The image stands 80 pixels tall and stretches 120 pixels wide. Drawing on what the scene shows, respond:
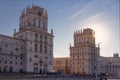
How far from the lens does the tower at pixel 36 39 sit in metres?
103

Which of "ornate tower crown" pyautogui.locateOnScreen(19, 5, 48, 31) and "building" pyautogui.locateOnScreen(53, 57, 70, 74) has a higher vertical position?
"ornate tower crown" pyautogui.locateOnScreen(19, 5, 48, 31)

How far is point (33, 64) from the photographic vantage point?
10362 centimetres

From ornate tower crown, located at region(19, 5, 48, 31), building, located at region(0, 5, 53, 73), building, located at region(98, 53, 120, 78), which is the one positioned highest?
ornate tower crown, located at region(19, 5, 48, 31)

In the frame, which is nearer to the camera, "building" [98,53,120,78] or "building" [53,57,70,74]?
"building" [53,57,70,74]

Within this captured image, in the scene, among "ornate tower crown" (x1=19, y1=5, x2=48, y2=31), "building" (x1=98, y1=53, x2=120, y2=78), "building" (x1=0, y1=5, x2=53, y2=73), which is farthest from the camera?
"building" (x1=98, y1=53, x2=120, y2=78)

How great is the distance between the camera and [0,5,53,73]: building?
Result: 96.8m

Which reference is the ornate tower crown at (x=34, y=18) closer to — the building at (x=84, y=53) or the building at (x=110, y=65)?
the building at (x=84, y=53)

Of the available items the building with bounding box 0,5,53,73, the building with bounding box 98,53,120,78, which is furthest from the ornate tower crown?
the building with bounding box 98,53,120,78

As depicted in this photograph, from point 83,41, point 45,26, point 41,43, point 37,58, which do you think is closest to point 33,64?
point 37,58

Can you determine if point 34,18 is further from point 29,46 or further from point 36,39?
point 29,46

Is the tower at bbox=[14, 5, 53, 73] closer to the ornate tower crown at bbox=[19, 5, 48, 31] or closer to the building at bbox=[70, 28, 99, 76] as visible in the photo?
the ornate tower crown at bbox=[19, 5, 48, 31]

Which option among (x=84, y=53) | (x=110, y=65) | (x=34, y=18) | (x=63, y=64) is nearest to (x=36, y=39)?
(x=34, y=18)

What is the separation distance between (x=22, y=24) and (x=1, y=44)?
74.8 ft

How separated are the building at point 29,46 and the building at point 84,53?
40.1 m
